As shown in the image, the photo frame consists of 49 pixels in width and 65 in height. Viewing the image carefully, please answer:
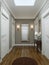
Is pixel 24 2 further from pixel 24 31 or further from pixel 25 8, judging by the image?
pixel 24 31

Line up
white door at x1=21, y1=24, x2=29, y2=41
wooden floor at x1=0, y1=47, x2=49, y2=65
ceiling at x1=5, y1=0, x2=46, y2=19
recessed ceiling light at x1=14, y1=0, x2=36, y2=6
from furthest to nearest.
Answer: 1. white door at x1=21, y1=24, x2=29, y2=41
2. recessed ceiling light at x1=14, y1=0, x2=36, y2=6
3. ceiling at x1=5, y1=0, x2=46, y2=19
4. wooden floor at x1=0, y1=47, x2=49, y2=65

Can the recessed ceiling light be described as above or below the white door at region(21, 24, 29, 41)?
above

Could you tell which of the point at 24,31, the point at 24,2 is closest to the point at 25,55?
the point at 24,2

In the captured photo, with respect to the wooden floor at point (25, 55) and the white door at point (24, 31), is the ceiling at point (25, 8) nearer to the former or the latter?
the white door at point (24, 31)

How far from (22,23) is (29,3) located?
426 cm

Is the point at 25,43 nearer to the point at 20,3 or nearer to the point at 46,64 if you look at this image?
the point at 20,3

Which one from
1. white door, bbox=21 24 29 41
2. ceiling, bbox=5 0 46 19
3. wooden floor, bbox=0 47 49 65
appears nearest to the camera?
wooden floor, bbox=0 47 49 65

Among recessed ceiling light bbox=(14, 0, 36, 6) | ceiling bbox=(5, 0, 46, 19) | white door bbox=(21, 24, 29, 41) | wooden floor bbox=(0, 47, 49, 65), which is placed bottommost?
wooden floor bbox=(0, 47, 49, 65)

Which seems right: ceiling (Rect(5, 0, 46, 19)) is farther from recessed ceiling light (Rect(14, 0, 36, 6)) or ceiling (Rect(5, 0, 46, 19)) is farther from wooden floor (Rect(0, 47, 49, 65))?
wooden floor (Rect(0, 47, 49, 65))

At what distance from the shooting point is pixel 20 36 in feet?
37.1

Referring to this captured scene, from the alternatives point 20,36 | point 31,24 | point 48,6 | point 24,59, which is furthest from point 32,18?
point 24,59

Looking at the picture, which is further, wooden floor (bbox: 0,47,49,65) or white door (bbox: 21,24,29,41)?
white door (bbox: 21,24,29,41)

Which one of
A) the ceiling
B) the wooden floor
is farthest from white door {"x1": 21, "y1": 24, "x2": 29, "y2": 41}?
the wooden floor

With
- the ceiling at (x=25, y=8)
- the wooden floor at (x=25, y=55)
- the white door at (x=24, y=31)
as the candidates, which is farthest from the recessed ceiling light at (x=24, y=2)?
the white door at (x=24, y=31)
